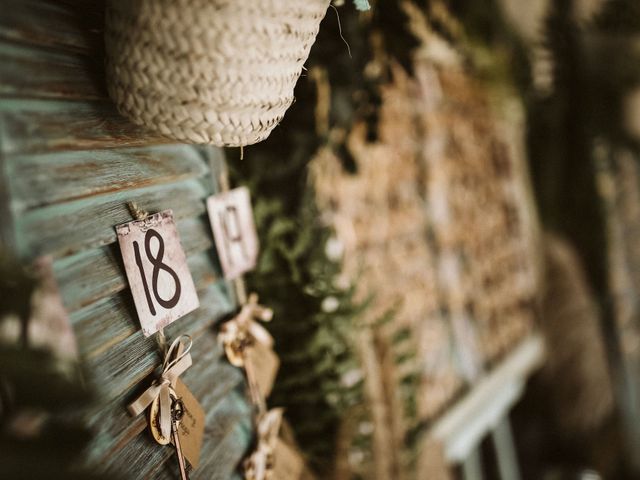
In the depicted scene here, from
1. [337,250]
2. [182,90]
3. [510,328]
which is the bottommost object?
[510,328]

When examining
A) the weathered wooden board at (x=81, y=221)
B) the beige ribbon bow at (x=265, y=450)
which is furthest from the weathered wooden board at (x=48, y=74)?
the beige ribbon bow at (x=265, y=450)

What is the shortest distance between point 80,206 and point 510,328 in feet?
8.58

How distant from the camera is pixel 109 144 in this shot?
731 millimetres

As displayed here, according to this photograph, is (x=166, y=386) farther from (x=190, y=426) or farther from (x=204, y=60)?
(x=204, y=60)

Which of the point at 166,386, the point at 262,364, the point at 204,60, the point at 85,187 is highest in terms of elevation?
the point at 204,60

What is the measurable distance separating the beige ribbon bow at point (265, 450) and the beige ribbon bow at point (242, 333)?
135 millimetres

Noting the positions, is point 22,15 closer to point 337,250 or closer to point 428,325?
point 337,250

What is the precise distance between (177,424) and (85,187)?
368 mm

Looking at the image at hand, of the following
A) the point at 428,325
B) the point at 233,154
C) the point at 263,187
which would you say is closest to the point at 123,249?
the point at 233,154

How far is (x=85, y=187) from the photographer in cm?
67

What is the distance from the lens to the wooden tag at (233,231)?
1.00 m

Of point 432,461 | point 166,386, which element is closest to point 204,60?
point 166,386

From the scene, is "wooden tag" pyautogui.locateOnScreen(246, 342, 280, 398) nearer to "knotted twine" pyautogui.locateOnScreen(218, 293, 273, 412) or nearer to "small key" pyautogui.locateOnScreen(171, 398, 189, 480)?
"knotted twine" pyautogui.locateOnScreen(218, 293, 273, 412)

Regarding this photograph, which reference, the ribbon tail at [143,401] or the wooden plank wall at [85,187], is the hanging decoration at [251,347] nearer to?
the wooden plank wall at [85,187]
